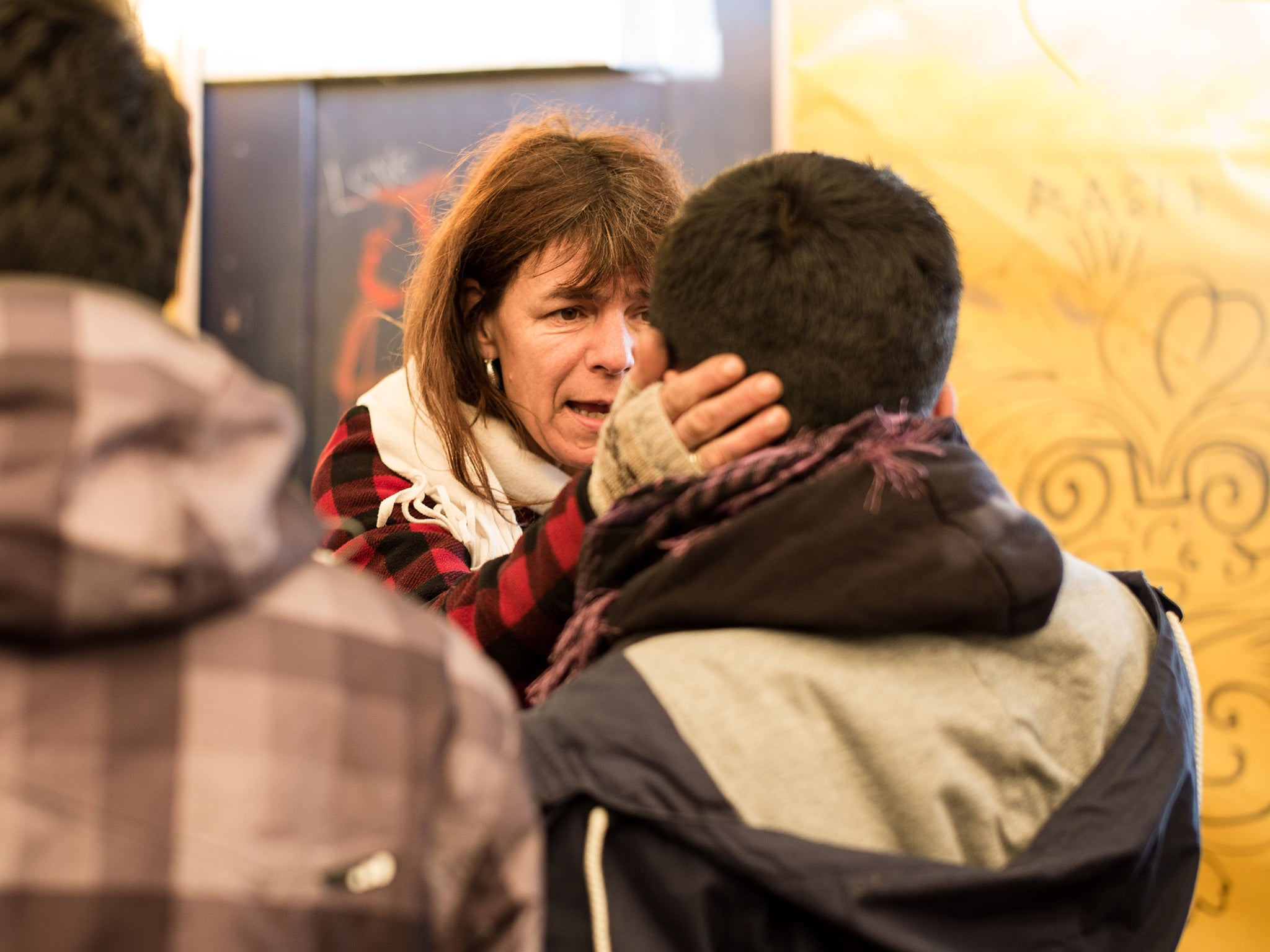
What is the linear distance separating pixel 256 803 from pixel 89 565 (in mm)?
131

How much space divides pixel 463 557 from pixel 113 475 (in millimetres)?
922

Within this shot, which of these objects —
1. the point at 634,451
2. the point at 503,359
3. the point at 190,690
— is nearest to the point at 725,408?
the point at 634,451

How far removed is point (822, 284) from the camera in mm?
750

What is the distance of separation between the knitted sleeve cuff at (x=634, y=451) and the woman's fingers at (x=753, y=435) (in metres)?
0.03

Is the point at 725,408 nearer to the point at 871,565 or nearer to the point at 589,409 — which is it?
the point at 871,565

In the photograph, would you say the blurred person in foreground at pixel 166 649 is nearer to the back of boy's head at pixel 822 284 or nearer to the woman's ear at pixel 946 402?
the back of boy's head at pixel 822 284

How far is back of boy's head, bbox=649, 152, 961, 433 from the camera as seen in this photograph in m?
0.75

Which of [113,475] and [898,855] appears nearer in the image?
[113,475]

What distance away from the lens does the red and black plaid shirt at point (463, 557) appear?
0.93 m

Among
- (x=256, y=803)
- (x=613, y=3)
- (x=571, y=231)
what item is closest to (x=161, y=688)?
(x=256, y=803)

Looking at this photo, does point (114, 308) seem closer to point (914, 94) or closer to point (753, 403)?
point (753, 403)

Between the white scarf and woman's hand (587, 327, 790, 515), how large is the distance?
520 millimetres

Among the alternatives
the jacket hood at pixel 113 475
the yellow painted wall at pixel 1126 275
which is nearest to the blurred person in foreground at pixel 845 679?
the jacket hood at pixel 113 475

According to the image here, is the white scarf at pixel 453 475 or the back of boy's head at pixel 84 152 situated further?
the white scarf at pixel 453 475
